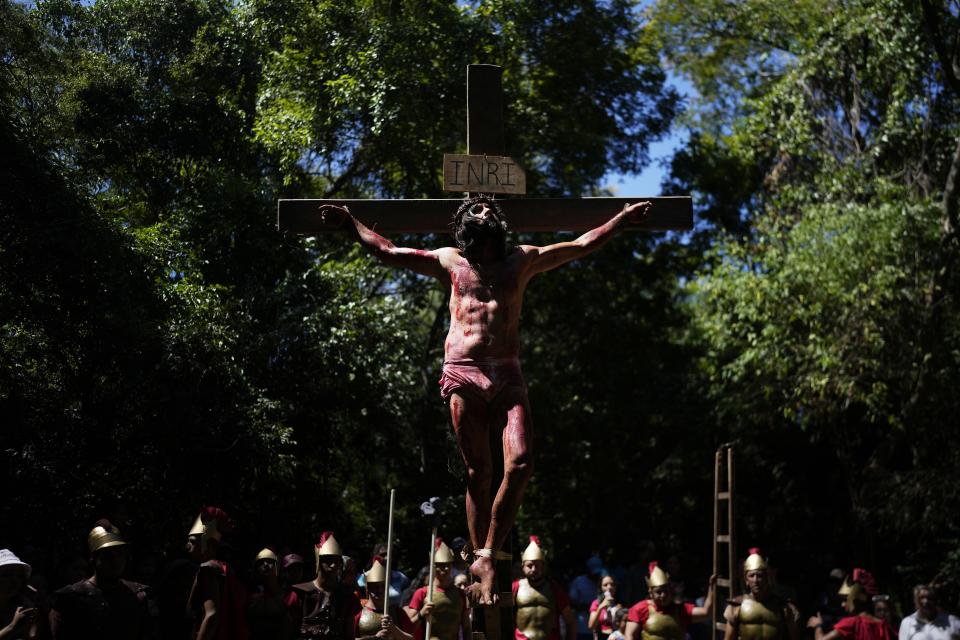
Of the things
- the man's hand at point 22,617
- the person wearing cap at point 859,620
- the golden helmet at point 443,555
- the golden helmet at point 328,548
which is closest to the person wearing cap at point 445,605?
the golden helmet at point 443,555

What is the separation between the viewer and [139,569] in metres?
12.2

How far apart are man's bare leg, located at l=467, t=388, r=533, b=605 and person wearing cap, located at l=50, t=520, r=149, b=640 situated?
194 cm

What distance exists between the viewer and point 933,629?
11.5 meters

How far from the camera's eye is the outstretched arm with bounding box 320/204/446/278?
6.68 m

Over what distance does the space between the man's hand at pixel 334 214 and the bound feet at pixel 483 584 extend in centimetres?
208

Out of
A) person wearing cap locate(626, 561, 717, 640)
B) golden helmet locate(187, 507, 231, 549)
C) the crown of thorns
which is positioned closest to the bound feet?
the crown of thorns

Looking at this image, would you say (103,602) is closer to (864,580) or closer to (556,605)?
(556,605)

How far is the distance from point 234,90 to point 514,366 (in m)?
14.9

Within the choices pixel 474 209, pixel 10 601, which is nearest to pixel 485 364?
pixel 474 209

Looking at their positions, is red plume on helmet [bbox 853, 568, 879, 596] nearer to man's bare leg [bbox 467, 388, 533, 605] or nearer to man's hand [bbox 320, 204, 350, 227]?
man's bare leg [bbox 467, 388, 533, 605]

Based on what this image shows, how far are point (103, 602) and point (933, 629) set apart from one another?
8106mm

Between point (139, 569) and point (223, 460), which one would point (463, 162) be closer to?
point (139, 569)

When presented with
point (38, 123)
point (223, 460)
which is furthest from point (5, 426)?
point (38, 123)

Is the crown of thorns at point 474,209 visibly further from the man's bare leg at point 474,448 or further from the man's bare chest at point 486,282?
the man's bare leg at point 474,448
